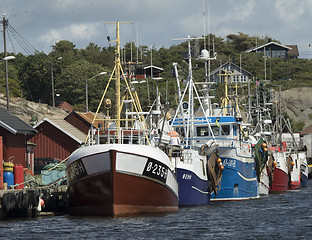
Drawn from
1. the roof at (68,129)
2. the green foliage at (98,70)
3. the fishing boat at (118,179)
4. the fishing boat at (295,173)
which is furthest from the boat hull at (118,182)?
the green foliage at (98,70)

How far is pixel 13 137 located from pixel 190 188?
9.96 metres

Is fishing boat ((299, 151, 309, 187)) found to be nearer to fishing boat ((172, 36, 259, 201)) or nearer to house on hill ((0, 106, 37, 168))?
fishing boat ((172, 36, 259, 201))

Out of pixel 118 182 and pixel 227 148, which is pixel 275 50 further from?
pixel 118 182

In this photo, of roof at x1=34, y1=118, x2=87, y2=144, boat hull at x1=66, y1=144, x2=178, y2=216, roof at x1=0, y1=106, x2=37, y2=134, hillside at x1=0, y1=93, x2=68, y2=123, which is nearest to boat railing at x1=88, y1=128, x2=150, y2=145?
boat hull at x1=66, y1=144, x2=178, y2=216

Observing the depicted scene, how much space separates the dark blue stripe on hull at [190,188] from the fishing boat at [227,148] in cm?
254

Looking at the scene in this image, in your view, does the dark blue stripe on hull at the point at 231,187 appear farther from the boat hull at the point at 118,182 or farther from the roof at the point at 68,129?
the roof at the point at 68,129

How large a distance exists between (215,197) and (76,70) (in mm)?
61519

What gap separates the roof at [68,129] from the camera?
53.6 metres

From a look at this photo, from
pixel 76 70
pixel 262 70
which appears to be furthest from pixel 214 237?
pixel 262 70

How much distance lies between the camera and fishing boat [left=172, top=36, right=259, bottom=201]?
41.9 metres

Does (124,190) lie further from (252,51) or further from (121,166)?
(252,51)

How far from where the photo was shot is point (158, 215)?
31.3 metres

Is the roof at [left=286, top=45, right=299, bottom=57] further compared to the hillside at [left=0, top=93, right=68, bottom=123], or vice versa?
the roof at [left=286, top=45, right=299, bottom=57]

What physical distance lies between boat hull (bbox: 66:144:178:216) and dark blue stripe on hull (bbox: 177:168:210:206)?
396 cm
